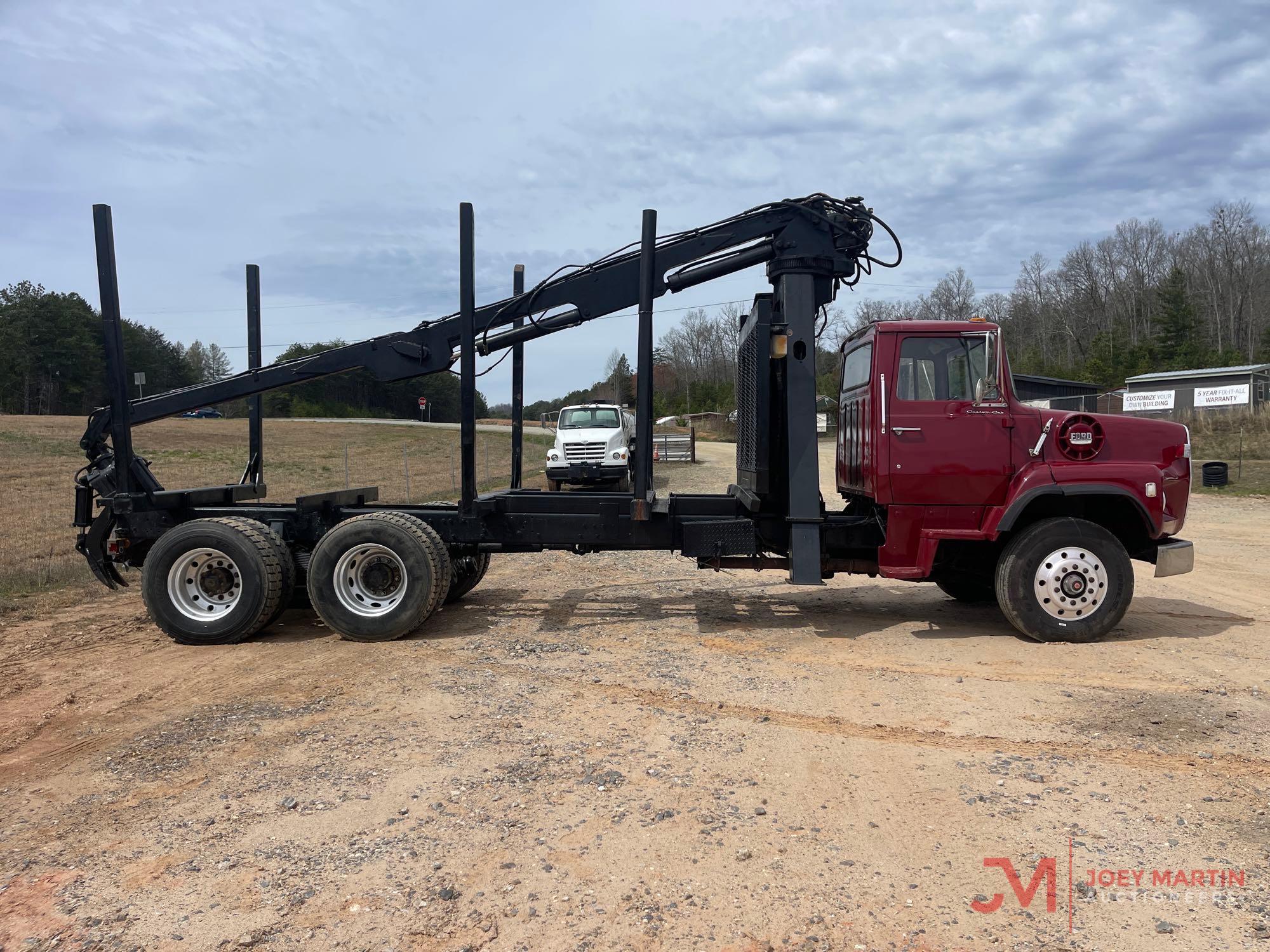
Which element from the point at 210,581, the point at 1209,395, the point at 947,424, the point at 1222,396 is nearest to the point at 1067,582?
the point at 947,424

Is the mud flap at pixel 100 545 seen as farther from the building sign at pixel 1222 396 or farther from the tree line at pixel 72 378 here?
the tree line at pixel 72 378

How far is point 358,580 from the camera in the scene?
23.8ft

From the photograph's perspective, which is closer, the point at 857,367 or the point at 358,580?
the point at 358,580

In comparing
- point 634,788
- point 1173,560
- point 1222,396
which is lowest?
point 634,788

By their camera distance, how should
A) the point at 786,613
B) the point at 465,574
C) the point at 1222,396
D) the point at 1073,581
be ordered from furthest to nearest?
the point at 1222,396 < the point at 465,574 < the point at 786,613 < the point at 1073,581

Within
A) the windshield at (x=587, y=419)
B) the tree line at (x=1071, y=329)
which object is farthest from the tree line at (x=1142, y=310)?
the windshield at (x=587, y=419)

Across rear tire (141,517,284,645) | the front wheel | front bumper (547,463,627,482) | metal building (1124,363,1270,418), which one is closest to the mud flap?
rear tire (141,517,284,645)

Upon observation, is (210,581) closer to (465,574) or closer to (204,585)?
(204,585)

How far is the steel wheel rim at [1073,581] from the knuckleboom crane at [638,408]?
5.39ft

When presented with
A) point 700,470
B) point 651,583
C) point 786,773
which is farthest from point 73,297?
point 786,773

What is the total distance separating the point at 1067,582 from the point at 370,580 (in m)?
5.81

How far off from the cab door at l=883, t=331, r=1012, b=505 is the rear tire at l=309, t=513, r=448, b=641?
13.0 feet

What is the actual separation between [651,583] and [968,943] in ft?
23.3

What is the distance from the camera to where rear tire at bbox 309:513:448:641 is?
7109 millimetres
